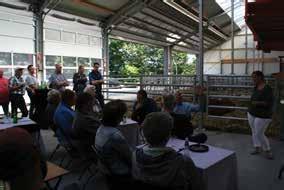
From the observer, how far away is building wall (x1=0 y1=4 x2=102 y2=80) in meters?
9.02

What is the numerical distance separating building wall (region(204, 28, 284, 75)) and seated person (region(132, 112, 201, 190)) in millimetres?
21768

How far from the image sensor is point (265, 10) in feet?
15.4

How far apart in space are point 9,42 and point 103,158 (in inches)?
312

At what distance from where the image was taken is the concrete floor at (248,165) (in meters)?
3.45

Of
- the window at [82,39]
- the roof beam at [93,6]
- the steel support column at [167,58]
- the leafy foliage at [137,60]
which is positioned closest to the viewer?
the roof beam at [93,6]

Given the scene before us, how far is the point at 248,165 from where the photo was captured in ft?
13.6

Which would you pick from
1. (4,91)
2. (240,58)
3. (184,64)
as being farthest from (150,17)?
(184,64)

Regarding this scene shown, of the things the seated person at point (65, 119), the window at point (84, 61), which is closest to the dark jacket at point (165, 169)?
the seated person at point (65, 119)

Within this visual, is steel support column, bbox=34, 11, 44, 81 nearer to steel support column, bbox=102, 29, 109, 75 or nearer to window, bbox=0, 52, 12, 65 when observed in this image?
window, bbox=0, 52, 12, 65

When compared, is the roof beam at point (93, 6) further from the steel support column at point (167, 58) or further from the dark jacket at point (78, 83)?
the steel support column at point (167, 58)

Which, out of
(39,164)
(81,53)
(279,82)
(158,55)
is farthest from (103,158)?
(158,55)

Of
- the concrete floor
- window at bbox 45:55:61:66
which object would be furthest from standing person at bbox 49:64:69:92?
window at bbox 45:55:61:66

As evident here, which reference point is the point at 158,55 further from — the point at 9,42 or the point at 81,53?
the point at 9,42

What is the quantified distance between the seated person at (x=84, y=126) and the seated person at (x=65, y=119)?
0.75ft
